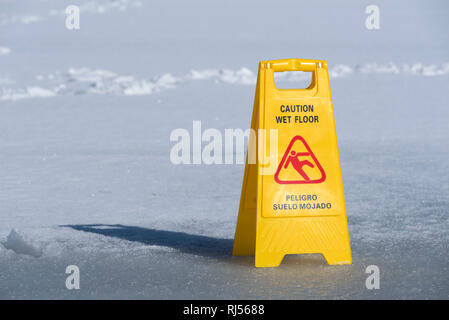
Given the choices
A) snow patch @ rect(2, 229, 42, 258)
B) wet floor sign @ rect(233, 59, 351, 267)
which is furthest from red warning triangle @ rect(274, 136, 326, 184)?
snow patch @ rect(2, 229, 42, 258)

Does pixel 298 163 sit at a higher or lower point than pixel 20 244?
higher

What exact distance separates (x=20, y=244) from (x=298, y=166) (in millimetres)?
2154

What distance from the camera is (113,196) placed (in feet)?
23.8

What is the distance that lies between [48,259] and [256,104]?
1.86 meters

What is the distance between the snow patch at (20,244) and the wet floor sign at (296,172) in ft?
5.48

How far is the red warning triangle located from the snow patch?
6.16 feet

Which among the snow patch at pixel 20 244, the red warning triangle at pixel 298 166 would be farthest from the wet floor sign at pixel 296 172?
the snow patch at pixel 20 244

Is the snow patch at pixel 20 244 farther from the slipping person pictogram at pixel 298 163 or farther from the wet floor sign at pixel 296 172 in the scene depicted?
the slipping person pictogram at pixel 298 163

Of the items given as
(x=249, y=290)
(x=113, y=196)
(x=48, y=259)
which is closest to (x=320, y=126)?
(x=249, y=290)

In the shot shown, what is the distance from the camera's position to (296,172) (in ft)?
15.8

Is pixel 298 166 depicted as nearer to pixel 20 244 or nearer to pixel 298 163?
pixel 298 163

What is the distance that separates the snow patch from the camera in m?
5.13

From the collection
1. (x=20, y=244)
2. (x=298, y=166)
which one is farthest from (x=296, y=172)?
(x=20, y=244)

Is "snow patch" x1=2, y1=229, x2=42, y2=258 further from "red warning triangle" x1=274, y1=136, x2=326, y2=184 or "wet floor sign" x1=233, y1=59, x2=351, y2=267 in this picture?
"red warning triangle" x1=274, y1=136, x2=326, y2=184
